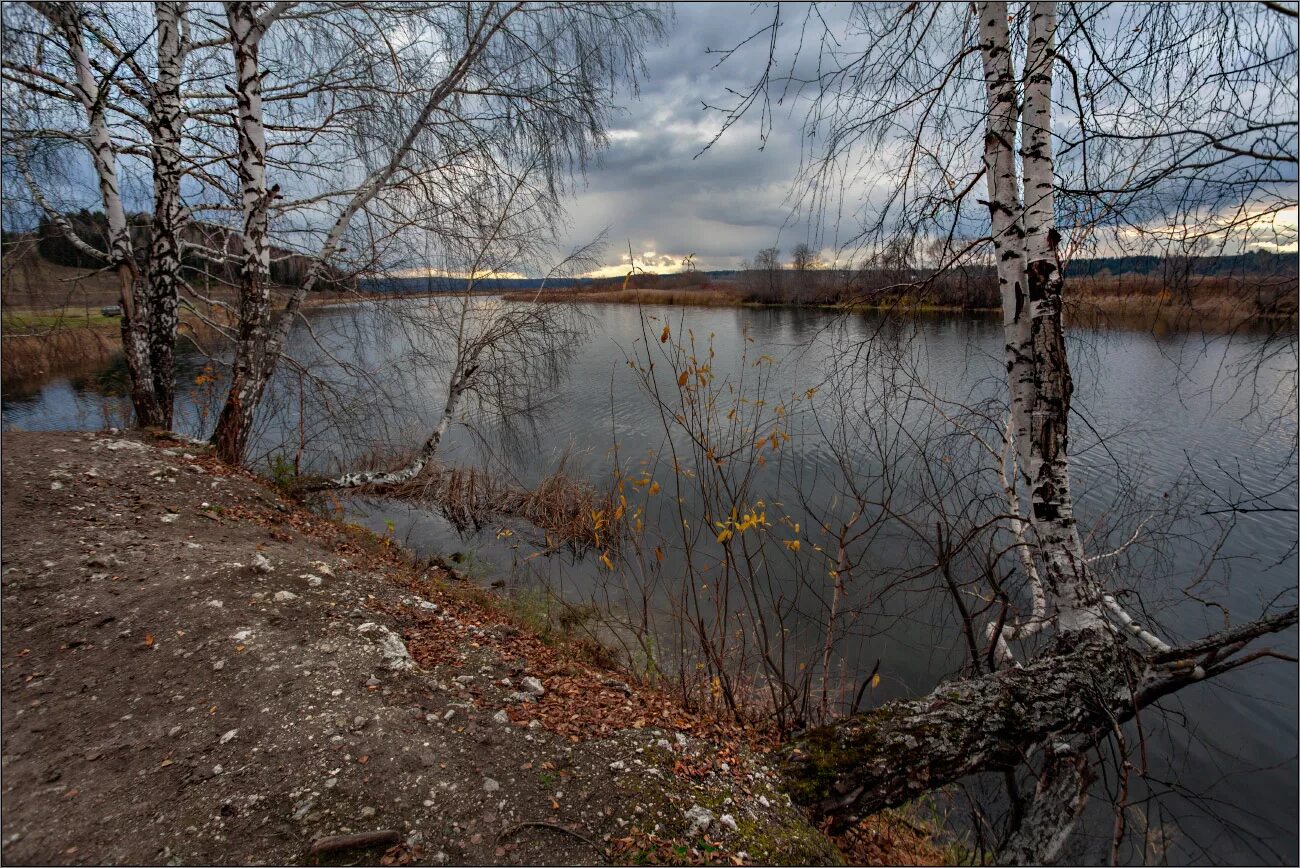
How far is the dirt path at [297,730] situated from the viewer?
1.84 meters

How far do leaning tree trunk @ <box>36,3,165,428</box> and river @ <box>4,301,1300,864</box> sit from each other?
1.21m

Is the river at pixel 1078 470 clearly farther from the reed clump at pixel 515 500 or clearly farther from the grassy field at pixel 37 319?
the grassy field at pixel 37 319

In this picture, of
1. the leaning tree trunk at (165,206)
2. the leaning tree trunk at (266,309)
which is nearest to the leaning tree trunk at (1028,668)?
the leaning tree trunk at (266,309)

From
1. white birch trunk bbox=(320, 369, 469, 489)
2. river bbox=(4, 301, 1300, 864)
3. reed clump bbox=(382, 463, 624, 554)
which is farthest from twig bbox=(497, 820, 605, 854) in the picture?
reed clump bbox=(382, 463, 624, 554)

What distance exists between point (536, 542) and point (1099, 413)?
949 centimetres

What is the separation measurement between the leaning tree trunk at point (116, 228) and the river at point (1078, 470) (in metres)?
1.21

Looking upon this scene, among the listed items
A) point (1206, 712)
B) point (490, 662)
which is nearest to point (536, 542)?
point (490, 662)

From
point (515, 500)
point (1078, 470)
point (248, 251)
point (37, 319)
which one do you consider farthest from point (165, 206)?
point (1078, 470)

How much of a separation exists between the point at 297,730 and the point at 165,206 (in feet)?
18.2

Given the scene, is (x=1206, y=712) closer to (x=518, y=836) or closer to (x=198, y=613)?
(x=518, y=836)

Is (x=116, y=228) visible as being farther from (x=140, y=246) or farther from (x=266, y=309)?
(x=266, y=309)

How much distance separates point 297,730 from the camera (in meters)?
2.19

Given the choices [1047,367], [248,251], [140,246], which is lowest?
[1047,367]

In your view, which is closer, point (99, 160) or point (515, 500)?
point (99, 160)
